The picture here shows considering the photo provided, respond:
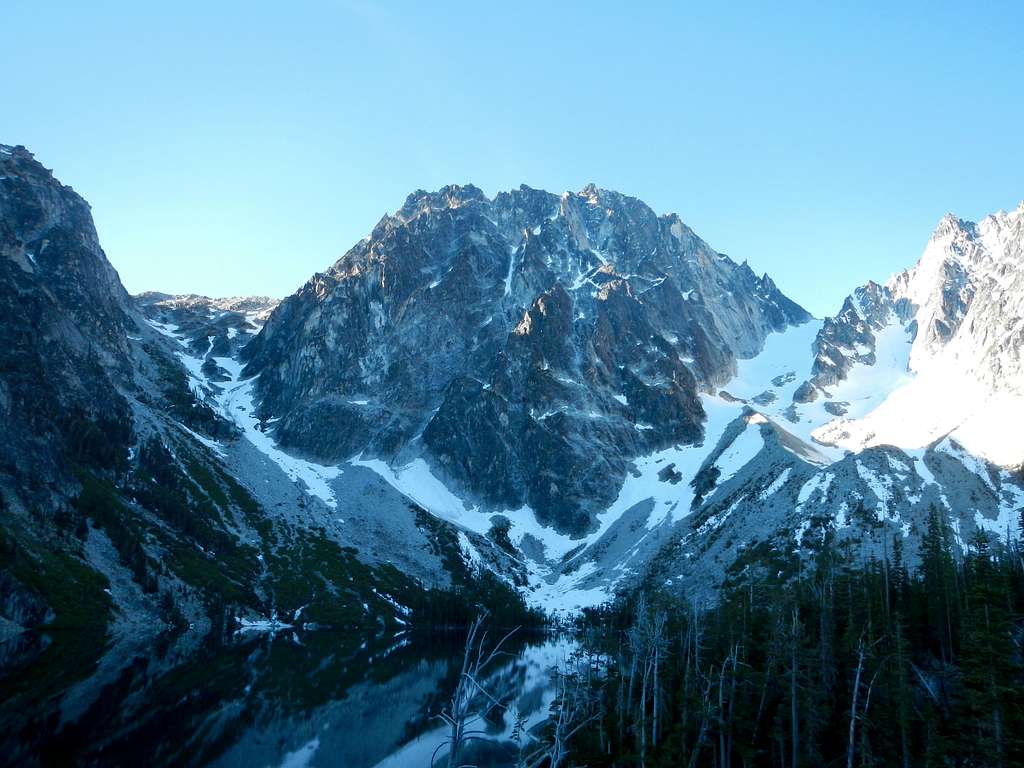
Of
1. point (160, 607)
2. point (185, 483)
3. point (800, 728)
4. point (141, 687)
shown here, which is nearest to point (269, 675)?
point (141, 687)

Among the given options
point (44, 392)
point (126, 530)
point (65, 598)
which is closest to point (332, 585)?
point (126, 530)

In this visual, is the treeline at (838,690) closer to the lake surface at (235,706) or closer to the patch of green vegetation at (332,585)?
the lake surface at (235,706)

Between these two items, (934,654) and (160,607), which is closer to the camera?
(934,654)

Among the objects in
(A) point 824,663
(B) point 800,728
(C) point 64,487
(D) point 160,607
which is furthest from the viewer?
(C) point 64,487

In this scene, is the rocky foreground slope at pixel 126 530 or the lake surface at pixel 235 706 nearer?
the lake surface at pixel 235 706

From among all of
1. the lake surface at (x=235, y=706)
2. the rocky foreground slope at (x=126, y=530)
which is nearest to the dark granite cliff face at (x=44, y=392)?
the rocky foreground slope at (x=126, y=530)

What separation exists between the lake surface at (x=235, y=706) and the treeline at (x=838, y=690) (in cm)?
1166

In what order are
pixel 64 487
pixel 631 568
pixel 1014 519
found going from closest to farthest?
pixel 64 487 < pixel 1014 519 < pixel 631 568

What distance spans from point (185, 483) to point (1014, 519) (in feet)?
602

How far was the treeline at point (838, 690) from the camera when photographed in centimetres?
4253

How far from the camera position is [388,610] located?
6727 inches

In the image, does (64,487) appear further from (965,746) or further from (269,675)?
(965,746)

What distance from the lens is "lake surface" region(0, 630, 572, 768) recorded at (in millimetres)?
50062

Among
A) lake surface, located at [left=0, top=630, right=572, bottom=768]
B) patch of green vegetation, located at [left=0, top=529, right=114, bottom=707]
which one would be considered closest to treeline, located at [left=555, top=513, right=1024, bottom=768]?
lake surface, located at [left=0, top=630, right=572, bottom=768]
